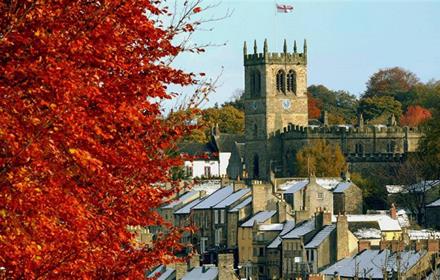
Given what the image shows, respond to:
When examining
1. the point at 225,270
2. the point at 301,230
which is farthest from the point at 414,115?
the point at 225,270

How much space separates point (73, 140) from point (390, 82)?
160564 mm

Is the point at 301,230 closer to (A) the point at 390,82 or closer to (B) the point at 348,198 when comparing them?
(B) the point at 348,198

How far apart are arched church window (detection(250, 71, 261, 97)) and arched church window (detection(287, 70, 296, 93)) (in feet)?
6.95

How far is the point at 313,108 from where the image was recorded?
6747 inches

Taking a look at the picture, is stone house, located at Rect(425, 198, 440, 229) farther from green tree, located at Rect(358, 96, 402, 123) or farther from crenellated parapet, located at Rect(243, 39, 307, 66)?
green tree, located at Rect(358, 96, 402, 123)

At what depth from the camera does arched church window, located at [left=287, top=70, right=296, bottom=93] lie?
127 m

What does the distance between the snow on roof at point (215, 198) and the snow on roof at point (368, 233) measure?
17843 mm

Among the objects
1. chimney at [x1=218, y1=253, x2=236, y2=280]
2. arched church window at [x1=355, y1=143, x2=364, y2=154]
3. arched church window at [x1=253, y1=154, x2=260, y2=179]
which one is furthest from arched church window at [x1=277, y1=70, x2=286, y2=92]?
chimney at [x1=218, y1=253, x2=236, y2=280]

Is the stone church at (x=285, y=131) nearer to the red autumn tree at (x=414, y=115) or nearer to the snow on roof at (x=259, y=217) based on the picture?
the red autumn tree at (x=414, y=115)

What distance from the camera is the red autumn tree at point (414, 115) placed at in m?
145

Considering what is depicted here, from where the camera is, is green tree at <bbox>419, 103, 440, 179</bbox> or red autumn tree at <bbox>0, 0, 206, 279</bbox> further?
green tree at <bbox>419, 103, 440, 179</bbox>

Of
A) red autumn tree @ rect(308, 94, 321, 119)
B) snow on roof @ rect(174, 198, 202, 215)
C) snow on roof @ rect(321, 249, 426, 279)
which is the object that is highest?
red autumn tree @ rect(308, 94, 321, 119)

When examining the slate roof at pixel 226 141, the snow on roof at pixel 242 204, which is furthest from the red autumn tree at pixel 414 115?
the snow on roof at pixel 242 204

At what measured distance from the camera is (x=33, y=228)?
14281mm
